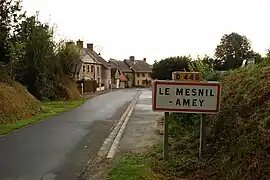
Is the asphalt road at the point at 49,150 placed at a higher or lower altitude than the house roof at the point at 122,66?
lower

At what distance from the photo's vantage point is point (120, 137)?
43.7 ft

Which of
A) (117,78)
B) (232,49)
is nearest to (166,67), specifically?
(117,78)

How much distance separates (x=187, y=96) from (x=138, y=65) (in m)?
124

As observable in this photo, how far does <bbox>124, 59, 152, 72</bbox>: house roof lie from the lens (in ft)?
420

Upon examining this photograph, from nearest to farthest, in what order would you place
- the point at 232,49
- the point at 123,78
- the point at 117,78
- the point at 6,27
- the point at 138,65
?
the point at 6,27 < the point at 232,49 < the point at 117,78 < the point at 123,78 < the point at 138,65

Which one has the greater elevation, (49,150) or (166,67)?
(166,67)

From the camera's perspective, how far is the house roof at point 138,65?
5044 inches

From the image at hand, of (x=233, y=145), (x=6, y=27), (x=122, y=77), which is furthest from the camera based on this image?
(x=122, y=77)

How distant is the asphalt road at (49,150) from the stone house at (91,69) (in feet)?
162

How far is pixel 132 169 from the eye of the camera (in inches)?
308

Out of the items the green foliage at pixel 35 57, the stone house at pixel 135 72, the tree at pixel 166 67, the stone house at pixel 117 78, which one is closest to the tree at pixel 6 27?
the green foliage at pixel 35 57

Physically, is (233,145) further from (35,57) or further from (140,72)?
(140,72)

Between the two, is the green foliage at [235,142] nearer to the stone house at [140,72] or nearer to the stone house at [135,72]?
the stone house at [135,72]

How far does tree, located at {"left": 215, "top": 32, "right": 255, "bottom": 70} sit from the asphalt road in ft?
94.9
